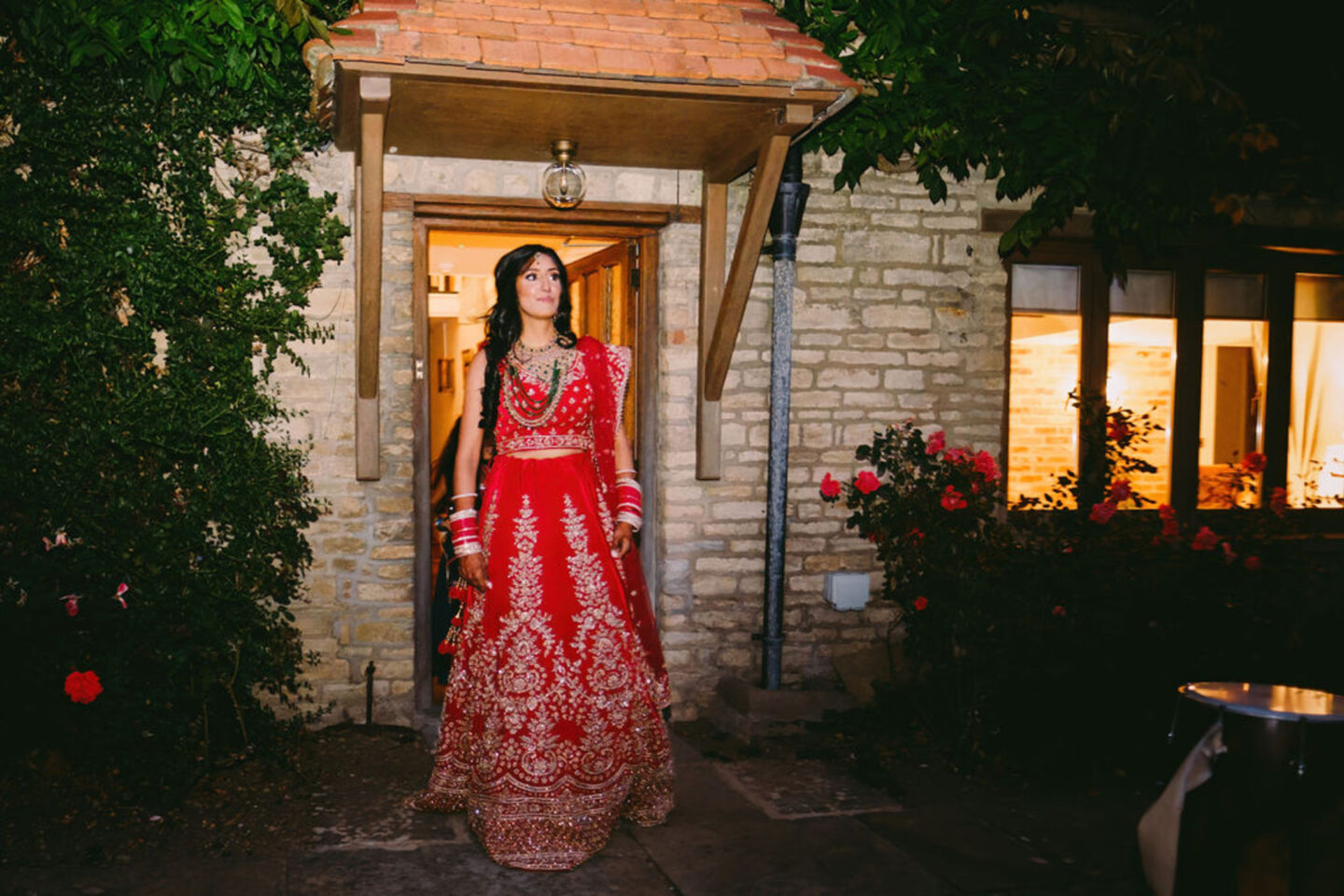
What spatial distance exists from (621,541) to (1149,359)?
4212mm

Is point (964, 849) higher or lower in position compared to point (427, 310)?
lower

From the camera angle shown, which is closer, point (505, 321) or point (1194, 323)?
point (505, 321)

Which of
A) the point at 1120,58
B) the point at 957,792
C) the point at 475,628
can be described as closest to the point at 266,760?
the point at 475,628

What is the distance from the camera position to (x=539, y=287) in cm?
394

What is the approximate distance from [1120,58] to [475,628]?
14.4 feet

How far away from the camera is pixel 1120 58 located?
17.7 feet

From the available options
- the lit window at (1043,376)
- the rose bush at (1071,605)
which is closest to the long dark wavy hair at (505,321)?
the rose bush at (1071,605)

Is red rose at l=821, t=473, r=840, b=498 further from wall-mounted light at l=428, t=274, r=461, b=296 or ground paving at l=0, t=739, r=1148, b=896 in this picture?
wall-mounted light at l=428, t=274, r=461, b=296

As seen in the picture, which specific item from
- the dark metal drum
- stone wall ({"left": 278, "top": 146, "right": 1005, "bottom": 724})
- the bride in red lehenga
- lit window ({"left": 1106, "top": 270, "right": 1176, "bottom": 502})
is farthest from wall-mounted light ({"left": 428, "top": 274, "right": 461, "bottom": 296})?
the dark metal drum

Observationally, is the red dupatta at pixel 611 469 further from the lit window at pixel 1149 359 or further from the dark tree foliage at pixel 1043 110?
the lit window at pixel 1149 359

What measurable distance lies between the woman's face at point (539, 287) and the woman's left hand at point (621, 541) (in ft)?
2.90

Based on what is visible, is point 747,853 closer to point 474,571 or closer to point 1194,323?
point 474,571

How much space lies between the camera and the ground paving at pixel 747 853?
351 centimetres

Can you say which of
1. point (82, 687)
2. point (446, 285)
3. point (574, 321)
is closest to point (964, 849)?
point (82, 687)
